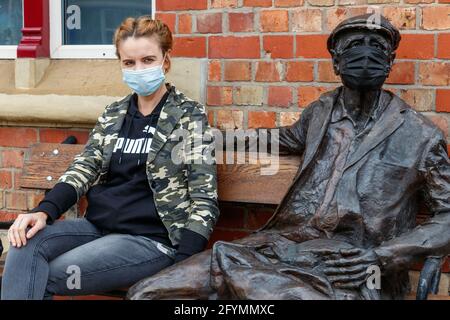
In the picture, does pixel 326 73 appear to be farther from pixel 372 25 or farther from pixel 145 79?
pixel 145 79

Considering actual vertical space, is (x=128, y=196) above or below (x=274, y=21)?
below

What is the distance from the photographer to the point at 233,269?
133 inches

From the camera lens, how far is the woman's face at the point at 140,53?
385cm

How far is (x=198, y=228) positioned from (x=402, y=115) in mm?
1032

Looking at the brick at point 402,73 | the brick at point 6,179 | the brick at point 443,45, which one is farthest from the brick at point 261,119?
the brick at point 6,179

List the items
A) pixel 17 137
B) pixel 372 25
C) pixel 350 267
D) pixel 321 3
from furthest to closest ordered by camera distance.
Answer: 1. pixel 17 137
2. pixel 321 3
3. pixel 372 25
4. pixel 350 267

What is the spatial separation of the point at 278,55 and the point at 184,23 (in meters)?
0.59

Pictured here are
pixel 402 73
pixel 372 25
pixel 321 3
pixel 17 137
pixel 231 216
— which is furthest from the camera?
pixel 17 137

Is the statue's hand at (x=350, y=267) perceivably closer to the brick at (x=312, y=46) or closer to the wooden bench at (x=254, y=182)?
the wooden bench at (x=254, y=182)

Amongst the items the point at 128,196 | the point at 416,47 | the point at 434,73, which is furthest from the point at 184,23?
the point at 434,73

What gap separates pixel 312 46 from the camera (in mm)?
4246

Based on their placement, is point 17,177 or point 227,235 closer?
point 227,235

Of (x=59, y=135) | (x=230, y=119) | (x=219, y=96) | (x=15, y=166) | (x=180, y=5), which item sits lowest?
(x=15, y=166)
